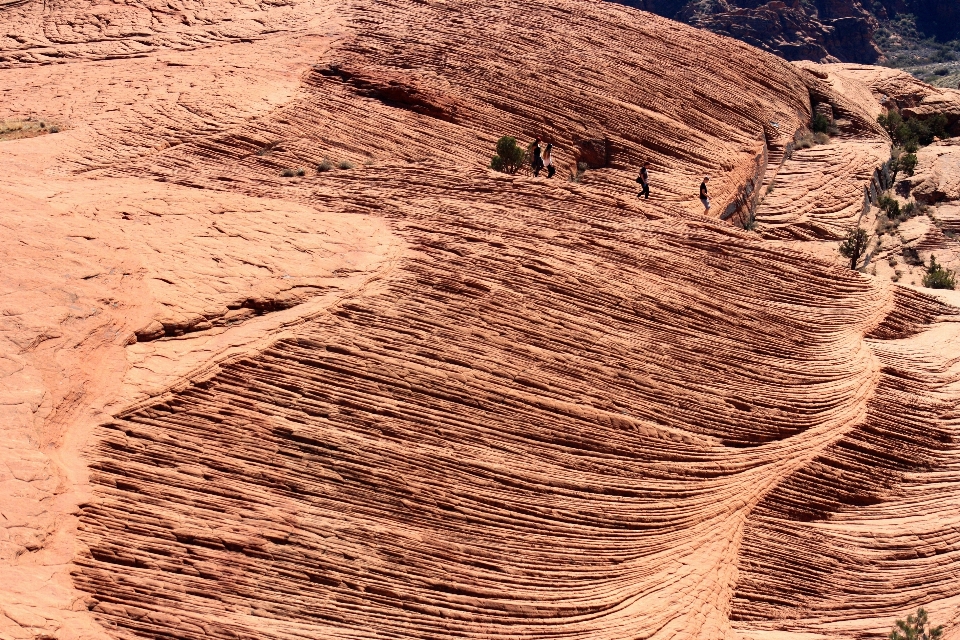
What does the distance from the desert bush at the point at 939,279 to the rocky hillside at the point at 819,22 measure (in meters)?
59.5

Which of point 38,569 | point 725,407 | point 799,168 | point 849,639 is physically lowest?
point 849,639

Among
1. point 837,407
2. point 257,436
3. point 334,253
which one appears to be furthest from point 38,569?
point 837,407

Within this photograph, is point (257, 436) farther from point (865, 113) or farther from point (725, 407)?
point (865, 113)

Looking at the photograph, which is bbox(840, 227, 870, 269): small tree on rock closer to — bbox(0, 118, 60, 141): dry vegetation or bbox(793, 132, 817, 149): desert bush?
bbox(793, 132, 817, 149): desert bush

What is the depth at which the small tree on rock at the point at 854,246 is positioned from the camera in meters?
25.8

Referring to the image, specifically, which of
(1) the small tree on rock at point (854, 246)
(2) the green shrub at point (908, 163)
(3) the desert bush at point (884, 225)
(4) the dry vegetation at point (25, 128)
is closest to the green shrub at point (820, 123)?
(2) the green shrub at point (908, 163)

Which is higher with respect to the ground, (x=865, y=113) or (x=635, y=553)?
(x=865, y=113)

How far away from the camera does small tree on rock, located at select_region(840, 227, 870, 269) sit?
2584 centimetres

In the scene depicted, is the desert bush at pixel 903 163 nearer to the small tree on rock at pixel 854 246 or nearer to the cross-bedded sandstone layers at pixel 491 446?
the small tree on rock at pixel 854 246

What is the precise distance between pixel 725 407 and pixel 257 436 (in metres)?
7.55

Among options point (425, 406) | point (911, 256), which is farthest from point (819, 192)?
point (425, 406)

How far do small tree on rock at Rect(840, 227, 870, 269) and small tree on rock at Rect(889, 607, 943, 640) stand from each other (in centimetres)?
1296

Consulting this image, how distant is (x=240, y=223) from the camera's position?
16094mm

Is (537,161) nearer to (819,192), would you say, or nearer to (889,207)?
(819,192)
